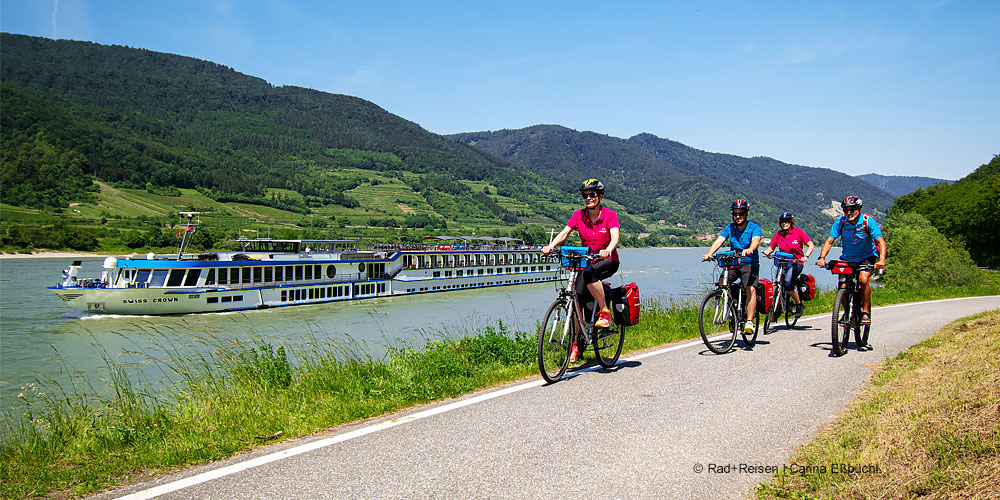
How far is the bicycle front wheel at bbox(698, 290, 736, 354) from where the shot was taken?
8070 mm

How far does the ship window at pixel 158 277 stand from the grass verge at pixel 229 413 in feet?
99.1

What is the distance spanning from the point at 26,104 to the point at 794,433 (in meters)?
211

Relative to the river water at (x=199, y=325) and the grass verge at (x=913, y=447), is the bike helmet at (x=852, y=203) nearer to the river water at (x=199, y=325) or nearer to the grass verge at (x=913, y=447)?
the grass verge at (x=913, y=447)

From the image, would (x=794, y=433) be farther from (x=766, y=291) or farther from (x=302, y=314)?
(x=302, y=314)

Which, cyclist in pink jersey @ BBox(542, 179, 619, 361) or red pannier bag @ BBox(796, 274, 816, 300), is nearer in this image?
cyclist in pink jersey @ BBox(542, 179, 619, 361)

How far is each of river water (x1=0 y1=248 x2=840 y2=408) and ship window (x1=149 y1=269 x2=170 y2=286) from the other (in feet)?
8.88

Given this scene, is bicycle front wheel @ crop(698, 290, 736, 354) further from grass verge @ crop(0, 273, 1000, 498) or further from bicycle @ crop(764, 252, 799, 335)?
bicycle @ crop(764, 252, 799, 335)

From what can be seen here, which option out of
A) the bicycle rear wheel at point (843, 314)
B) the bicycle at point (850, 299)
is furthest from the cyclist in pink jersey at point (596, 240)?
the bicycle at point (850, 299)

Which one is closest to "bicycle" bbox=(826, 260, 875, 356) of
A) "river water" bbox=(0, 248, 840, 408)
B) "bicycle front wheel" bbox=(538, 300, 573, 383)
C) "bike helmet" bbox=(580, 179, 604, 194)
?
"river water" bbox=(0, 248, 840, 408)

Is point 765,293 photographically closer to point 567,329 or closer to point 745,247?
point 745,247

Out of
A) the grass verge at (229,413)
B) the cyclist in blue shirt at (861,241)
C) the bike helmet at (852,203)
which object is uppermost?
the bike helmet at (852,203)

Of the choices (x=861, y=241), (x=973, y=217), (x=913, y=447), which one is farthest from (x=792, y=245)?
(x=973, y=217)

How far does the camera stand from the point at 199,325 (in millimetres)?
28109

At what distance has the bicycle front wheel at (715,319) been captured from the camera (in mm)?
8070
